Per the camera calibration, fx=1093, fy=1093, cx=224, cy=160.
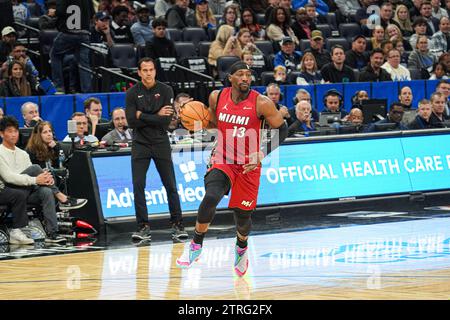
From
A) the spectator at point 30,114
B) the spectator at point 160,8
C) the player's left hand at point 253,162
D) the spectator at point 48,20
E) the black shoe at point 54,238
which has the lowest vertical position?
the black shoe at point 54,238

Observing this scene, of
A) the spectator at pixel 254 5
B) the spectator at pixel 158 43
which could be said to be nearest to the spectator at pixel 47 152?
the spectator at pixel 158 43

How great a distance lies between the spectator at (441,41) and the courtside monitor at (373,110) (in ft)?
20.5

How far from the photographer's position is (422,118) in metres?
18.9

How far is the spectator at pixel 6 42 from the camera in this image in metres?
19.3

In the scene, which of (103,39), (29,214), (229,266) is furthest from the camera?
(103,39)

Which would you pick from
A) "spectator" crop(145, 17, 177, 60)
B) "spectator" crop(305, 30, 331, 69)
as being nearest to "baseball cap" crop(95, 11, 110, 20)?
"spectator" crop(145, 17, 177, 60)

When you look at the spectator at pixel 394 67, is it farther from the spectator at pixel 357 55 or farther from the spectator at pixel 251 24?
the spectator at pixel 251 24

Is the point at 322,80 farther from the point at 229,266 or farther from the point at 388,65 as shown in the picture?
the point at 229,266

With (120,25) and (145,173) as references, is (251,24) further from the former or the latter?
(145,173)

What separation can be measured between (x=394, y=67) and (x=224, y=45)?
12.6 ft

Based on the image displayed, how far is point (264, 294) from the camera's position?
995 centimetres

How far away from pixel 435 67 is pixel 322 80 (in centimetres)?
328
